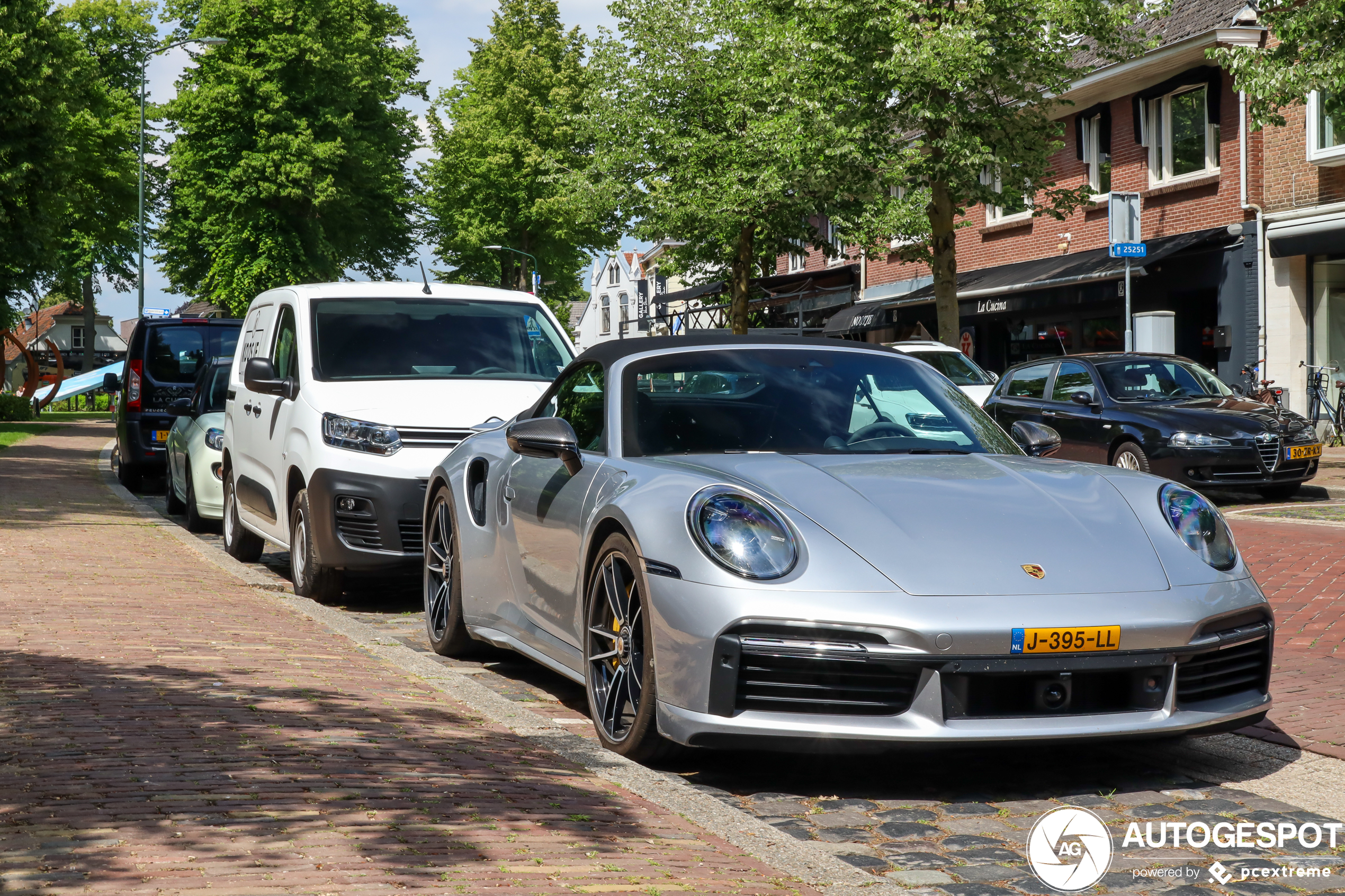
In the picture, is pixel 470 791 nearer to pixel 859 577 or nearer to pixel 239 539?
pixel 859 577

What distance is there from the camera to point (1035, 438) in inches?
227

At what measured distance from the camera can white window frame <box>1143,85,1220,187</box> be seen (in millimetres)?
25344

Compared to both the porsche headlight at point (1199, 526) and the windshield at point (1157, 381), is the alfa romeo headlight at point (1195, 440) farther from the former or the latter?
the porsche headlight at point (1199, 526)

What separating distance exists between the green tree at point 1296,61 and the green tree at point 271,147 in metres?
31.3

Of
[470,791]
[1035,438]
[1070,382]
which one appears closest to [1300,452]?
[1070,382]

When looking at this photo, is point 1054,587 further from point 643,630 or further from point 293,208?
point 293,208

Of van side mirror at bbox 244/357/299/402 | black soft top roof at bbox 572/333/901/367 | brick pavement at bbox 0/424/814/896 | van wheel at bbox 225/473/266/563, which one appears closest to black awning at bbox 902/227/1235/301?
van wheel at bbox 225/473/266/563

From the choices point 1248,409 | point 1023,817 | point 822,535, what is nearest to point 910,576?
point 822,535

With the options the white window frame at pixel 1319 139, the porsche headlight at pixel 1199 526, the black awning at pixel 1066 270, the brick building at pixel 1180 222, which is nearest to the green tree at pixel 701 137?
the black awning at pixel 1066 270

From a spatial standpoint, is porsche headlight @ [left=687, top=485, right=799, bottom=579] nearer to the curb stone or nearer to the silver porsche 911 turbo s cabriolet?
the silver porsche 911 turbo s cabriolet

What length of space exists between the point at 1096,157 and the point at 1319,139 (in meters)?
6.19

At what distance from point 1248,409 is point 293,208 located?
118 feet

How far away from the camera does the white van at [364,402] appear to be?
827 centimetres

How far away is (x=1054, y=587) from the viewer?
168 inches
